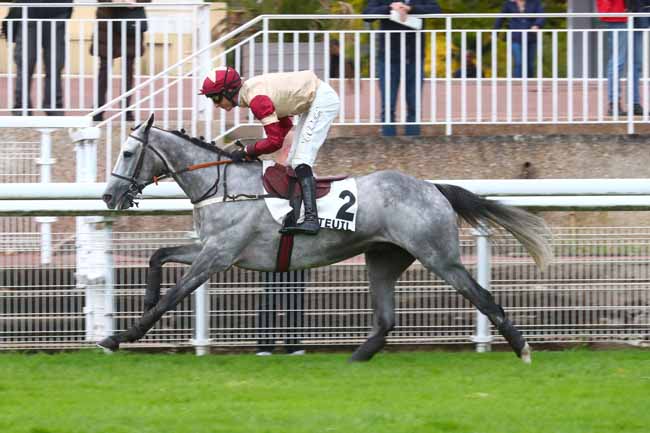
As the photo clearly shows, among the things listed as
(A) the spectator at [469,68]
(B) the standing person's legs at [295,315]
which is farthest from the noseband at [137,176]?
(A) the spectator at [469,68]

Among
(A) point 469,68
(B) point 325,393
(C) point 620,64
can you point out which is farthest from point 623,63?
(B) point 325,393

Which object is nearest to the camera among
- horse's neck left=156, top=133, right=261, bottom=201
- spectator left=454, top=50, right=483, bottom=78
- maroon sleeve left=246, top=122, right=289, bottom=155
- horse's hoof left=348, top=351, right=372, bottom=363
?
maroon sleeve left=246, top=122, right=289, bottom=155

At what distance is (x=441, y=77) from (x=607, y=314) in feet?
13.1

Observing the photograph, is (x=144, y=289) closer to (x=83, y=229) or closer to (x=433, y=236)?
(x=83, y=229)

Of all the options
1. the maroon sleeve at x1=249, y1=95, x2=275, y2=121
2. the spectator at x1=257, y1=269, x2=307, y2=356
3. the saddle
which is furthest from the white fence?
the maroon sleeve at x1=249, y1=95, x2=275, y2=121

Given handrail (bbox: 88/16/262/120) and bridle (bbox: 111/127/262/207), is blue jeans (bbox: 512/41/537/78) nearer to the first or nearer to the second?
handrail (bbox: 88/16/262/120)

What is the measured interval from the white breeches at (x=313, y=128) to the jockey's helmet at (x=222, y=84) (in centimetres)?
52

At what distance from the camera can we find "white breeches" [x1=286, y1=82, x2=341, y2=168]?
9602mm

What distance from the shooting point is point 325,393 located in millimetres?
8078

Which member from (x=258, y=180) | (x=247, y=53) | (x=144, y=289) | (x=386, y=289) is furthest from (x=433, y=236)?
(x=247, y=53)

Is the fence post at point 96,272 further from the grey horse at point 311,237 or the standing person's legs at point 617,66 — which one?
the standing person's legs at point 617,66

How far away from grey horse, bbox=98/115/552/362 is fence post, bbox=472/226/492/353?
0.20 m

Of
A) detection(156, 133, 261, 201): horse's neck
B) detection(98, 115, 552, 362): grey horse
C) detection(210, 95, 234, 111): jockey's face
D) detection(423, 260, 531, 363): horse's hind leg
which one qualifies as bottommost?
detection(423, 260, 531, 363): horse's hind leg

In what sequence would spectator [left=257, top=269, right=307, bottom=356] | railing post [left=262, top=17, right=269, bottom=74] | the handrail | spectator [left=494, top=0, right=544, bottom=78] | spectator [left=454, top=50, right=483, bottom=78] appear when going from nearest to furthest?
1. spectator [left=257, top=269, right=307, bottom=356]
2. the handrail
3. railing post [left=262, top=17, right=269, bottom=74]
4. spectator [left=454, top=50, right=483, bottom=78]
5. spectator [left=494, top=0, right=544, bottom=78]
